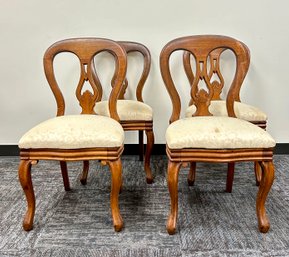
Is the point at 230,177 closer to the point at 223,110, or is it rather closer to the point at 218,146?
the point at 223,110

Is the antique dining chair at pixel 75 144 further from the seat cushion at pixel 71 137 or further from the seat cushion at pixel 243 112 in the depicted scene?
the seat cushion at pixel 243 112

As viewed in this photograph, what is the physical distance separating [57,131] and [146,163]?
83cm

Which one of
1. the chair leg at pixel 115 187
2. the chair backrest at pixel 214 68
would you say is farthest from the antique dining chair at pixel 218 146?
the chair backrest at pixel 214 68

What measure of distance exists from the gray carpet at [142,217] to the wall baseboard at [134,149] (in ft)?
1.00

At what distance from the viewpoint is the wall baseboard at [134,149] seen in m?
2.58

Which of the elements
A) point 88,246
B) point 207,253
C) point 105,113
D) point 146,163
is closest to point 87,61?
point 105,113

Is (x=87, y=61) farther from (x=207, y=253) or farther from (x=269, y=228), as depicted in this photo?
(x=269, y=228)

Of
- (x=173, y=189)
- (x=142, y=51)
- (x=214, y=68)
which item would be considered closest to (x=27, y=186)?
(x=173, y=189)

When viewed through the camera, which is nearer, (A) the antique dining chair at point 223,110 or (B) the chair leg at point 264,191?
(B) the chair leg at point 264,191

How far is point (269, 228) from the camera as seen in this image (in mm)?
1526

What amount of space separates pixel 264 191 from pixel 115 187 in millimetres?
708

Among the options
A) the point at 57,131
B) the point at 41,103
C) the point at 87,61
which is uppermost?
the point at 87,61

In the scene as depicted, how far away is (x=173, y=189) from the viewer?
4.80 feet

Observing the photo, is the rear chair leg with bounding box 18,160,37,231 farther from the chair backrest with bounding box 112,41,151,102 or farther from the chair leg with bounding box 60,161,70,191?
the chair backrest with bounding box 112,41,151,102
